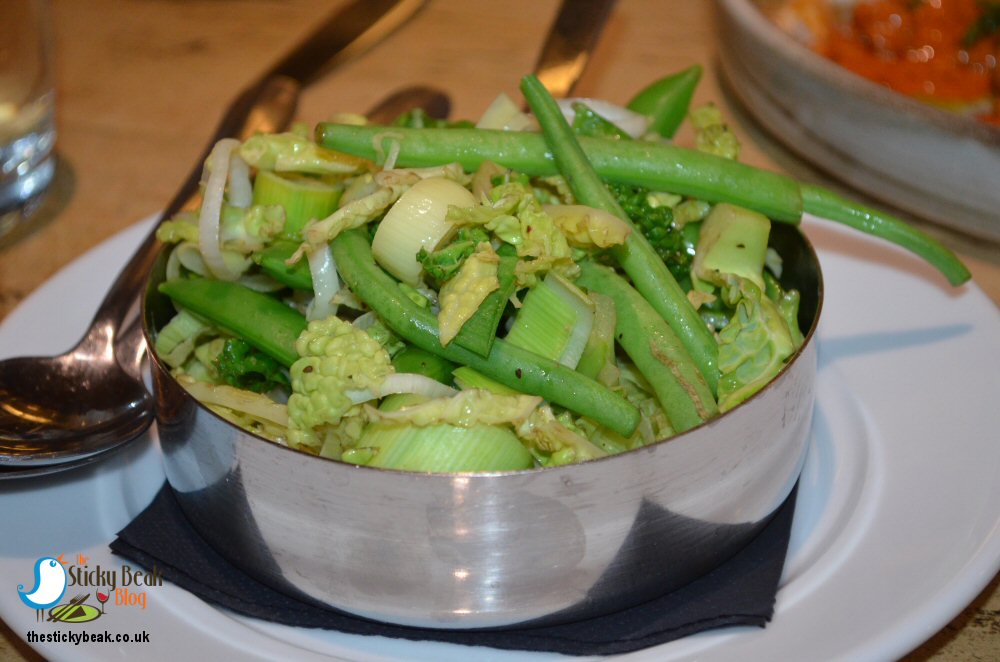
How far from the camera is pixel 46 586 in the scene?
126 cm

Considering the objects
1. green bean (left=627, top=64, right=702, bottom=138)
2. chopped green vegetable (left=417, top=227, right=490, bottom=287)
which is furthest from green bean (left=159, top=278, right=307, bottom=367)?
green bean (left=627, top=64, right=702, bottom=138)

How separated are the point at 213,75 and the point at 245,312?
Result: 1826 mm

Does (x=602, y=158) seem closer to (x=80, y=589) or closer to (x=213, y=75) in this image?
(x=80, y=589)

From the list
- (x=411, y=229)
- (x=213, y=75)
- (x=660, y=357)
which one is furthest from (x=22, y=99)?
(x=660, y=357)

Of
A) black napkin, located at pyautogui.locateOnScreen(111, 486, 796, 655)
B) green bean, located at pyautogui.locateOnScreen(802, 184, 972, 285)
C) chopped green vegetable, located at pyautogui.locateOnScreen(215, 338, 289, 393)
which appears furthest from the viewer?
green bean, located at pyautogui.locateOnScreen(802, 184, 972, 285)

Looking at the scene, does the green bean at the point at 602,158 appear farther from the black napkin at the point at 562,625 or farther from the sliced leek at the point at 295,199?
the black napkin at the point at 562,625

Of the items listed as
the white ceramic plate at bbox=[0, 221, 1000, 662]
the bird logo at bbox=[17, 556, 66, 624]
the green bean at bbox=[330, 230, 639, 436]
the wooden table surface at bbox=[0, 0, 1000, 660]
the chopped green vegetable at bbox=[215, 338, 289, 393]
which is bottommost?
the wooden table surface at bbox=[0, 0, 1000, 660]

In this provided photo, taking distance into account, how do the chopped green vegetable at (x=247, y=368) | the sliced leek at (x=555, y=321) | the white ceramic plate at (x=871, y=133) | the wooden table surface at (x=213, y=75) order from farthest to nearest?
the wooden table surface at (x=213, y=75) < the white ceramic plate at (x=871, y=133) < the chopped green vegetable at (x=247, y=368) < the sliced leek at (x=555, y=321)

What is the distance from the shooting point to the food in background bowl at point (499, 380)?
112 cm

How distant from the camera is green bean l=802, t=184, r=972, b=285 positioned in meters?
1.56

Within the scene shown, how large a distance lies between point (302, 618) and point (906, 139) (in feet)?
4.87

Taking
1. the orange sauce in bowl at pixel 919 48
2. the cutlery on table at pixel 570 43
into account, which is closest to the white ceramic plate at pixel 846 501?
the cutlery on table at pixel 570 43

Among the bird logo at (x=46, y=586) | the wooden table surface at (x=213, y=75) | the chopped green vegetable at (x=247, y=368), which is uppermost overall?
the chopped green vegetable at (x=247, y=368)

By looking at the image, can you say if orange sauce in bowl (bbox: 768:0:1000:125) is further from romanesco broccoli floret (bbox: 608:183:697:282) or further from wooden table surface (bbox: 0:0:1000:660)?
romanesco broccoli floret (bbox: 608:183:697:282)
